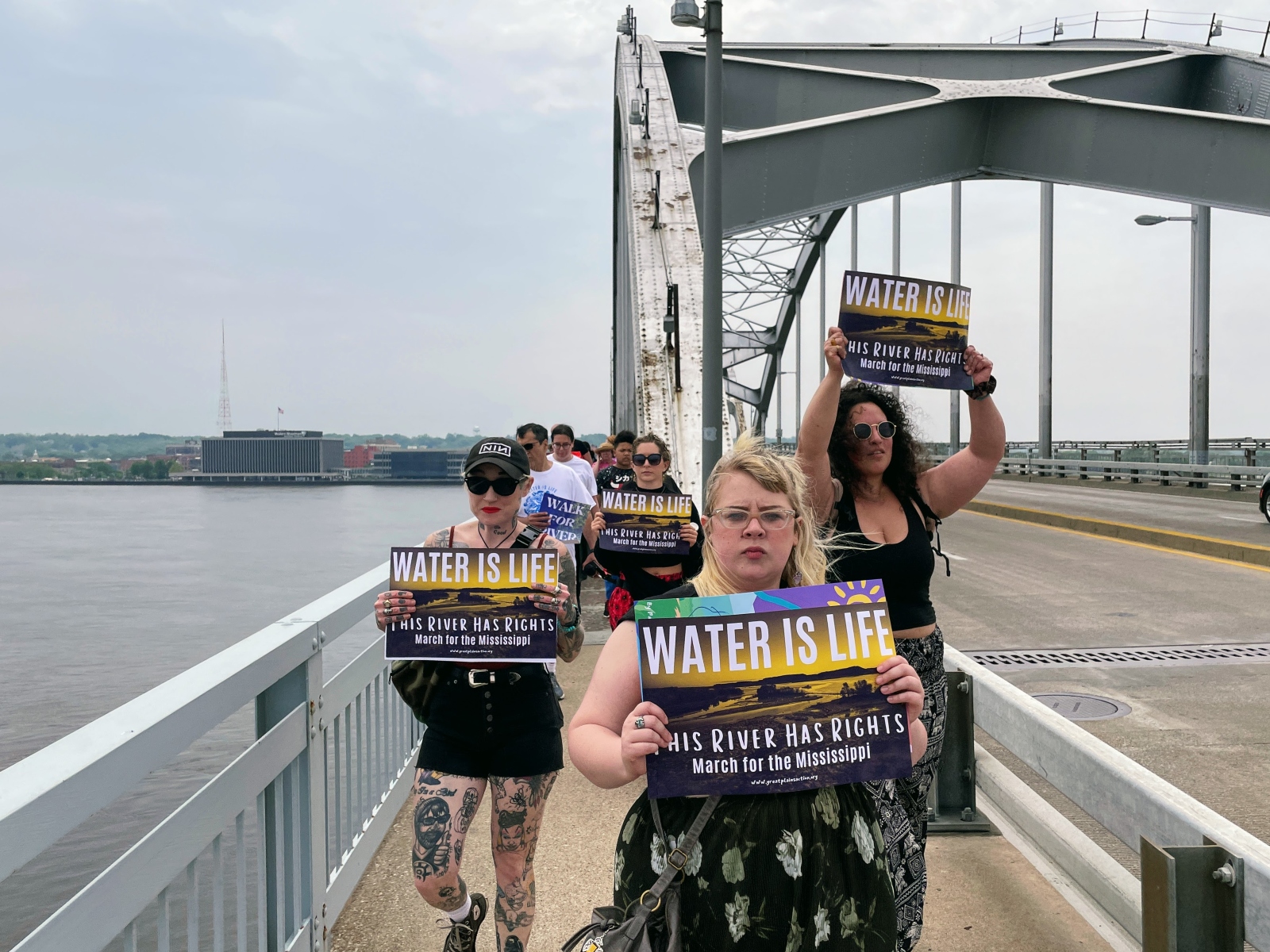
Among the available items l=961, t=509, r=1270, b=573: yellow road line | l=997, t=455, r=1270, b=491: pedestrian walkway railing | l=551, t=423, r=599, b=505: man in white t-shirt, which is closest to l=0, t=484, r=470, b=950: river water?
l=551, t=423, r=599, b=505: man in white t-shirt

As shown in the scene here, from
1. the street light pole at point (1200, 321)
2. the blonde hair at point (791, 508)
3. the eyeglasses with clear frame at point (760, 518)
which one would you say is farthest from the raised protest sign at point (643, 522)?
the street light pole at point (1200, 321)

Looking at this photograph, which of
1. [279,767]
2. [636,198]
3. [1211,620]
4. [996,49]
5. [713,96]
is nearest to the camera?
[279,767]

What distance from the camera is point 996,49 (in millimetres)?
31062

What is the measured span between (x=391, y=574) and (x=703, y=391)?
10471mm

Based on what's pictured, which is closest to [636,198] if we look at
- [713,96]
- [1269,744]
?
[713,96]

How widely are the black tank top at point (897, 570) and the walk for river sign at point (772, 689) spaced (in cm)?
109

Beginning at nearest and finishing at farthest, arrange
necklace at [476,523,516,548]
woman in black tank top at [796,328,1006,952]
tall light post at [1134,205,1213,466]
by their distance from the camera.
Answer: woman in black tank top at [796,328,1006,952] < necklace at [476,523,516,548] < tall light post at [1134,205,1213,466]

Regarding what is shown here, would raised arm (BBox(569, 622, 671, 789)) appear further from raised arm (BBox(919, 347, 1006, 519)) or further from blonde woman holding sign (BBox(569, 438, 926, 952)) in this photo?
raised arm (BBox(919, 347, 1006, 519))

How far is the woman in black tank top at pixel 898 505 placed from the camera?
3.35m

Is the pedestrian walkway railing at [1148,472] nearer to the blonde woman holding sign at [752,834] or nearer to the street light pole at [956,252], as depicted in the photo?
the street light pole at [956,252]

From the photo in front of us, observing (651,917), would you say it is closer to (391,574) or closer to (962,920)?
(391,574)

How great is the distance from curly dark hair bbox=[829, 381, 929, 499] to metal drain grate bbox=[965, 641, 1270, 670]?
5360 millimetres

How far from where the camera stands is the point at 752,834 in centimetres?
215

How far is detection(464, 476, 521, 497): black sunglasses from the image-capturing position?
368cm
